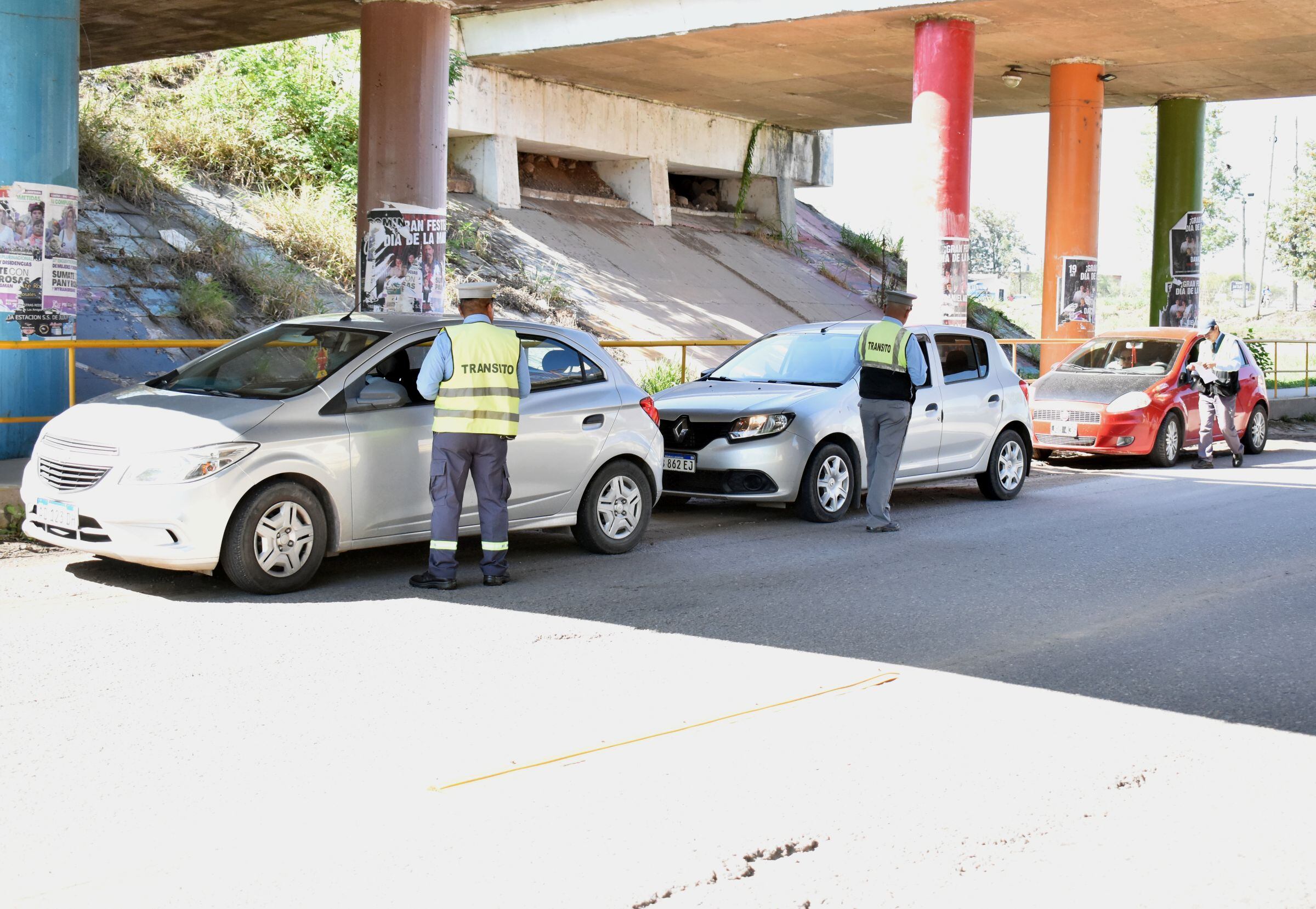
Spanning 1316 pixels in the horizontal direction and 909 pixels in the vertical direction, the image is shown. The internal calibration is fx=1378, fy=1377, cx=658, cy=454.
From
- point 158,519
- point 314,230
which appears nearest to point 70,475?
point 158,519

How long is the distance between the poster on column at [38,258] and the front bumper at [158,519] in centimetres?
456

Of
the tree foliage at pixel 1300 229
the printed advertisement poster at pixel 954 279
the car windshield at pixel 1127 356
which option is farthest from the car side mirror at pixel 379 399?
the tree foliage at pixel 1300 229

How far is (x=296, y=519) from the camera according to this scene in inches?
311

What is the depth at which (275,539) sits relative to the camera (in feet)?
25.7

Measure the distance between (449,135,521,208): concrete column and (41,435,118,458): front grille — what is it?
17959 millimetres

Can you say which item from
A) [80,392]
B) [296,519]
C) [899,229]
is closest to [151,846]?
[296,519]

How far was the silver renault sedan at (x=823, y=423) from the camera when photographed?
11164 millimetres

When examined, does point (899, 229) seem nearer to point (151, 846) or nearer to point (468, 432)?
point (468, 432)

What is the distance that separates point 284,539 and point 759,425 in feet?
14.7

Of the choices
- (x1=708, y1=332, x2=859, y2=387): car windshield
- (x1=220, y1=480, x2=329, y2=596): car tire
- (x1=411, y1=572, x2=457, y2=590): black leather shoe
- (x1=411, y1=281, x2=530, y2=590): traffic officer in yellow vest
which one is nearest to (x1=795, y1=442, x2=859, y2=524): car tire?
(x1=708, y1=332, x2=859, y2=387): car windshield

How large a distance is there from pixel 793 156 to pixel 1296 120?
55.7 metres

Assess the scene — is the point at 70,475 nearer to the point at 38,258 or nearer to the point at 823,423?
the point at 38,258

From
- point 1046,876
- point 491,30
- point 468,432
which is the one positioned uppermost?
point 491,30

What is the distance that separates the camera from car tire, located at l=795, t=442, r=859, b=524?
11.3m
